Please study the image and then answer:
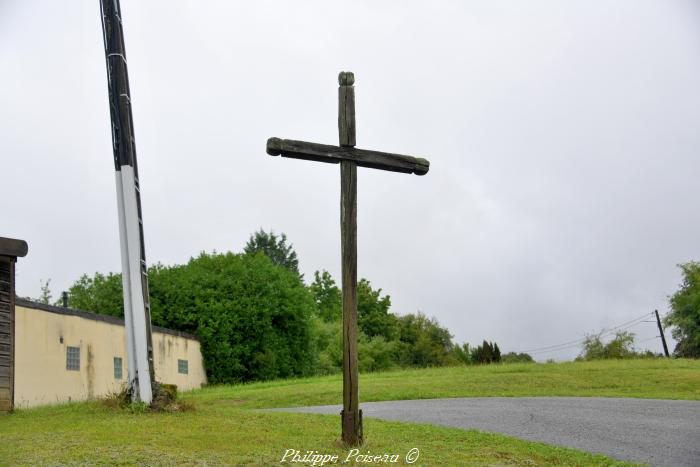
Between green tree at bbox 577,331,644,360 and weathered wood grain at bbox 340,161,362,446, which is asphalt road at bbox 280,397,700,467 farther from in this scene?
green tree at bbox 577,331,644,360

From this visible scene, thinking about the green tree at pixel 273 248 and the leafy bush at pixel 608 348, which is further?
the green tree at pixel 273 248

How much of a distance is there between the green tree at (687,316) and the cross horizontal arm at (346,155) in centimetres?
4596

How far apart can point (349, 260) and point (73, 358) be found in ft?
45.4

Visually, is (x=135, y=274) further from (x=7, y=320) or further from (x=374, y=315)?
(x=374, y=315)

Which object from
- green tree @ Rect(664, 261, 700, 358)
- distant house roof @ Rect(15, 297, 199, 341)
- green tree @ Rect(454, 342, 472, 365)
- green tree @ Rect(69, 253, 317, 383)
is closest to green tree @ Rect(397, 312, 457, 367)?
green tree @ Rect(454, 342, 472, 365)

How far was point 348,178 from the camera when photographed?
9125 millimetres

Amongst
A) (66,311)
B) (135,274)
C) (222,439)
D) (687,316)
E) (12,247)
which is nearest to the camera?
(222,439)

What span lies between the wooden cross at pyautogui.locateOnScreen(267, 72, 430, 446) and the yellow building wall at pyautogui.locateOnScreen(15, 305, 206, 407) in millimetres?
9756

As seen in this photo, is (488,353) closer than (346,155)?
No

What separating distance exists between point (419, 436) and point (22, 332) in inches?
450

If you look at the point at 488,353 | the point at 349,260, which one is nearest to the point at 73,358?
the point at 349,260

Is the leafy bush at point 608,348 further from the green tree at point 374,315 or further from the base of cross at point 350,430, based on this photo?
the base of cross at point 350,430

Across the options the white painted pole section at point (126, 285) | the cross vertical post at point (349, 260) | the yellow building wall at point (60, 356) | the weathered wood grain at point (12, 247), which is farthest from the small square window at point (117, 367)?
the cross vertical post at point (349, 260)

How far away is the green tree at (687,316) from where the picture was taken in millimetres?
50312
